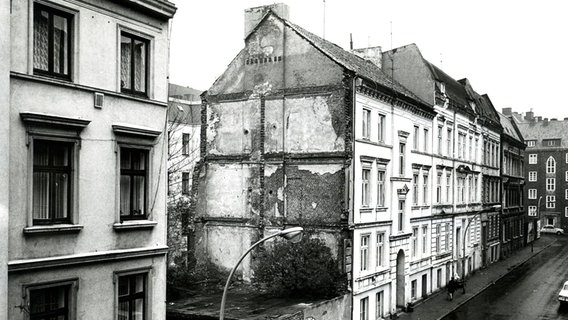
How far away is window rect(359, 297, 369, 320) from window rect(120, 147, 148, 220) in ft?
53.7

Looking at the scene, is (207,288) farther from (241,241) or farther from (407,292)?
(407,292)

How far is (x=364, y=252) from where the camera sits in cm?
2830

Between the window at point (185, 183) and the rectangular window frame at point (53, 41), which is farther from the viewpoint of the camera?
the window at point (185, 183)

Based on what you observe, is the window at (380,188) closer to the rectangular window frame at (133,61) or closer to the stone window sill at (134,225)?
the stone window sill at (134,225)

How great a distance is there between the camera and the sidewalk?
1264 inches

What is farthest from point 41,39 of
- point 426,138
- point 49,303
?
point 426,138

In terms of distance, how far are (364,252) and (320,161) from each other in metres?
5.27

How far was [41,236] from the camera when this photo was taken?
1170cm

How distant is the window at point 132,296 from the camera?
13.8 metres

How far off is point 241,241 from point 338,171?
6.77m

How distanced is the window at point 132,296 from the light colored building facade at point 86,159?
3cm

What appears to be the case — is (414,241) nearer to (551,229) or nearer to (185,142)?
(185,142)

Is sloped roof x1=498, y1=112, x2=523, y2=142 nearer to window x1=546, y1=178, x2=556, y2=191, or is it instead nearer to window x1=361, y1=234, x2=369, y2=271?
window x1=546, y1=178, x2=556, y2=191

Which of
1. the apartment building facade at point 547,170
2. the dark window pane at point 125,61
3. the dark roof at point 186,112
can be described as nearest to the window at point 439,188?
the dark roof at point 186,112
